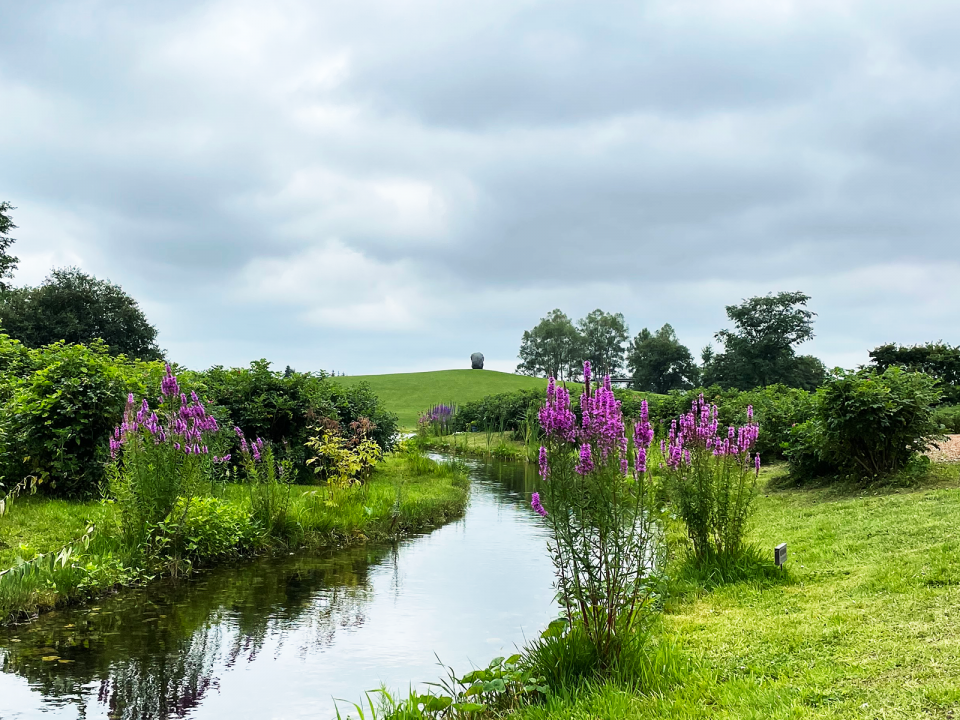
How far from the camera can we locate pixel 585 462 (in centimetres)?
424

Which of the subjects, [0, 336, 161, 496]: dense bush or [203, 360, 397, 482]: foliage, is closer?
[0, 336, 161, 496]: dense bush

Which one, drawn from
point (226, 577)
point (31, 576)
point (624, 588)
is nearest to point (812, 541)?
point (624, 588)

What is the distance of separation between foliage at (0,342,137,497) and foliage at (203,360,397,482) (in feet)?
8.79

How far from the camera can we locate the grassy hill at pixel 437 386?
176 feet

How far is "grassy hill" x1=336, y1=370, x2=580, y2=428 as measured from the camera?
53.5 m

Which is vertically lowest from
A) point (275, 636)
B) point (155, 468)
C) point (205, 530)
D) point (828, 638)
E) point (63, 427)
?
point (275, 636)

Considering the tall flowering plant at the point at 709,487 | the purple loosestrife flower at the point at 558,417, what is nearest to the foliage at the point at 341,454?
the tall flowering plant at the point at 709,487

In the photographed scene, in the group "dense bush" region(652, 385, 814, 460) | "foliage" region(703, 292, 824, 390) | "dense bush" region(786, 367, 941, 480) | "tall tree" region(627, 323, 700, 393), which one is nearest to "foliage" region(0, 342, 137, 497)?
"dense bush" region(652, 385, 814, 460)

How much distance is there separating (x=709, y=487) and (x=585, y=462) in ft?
9.31

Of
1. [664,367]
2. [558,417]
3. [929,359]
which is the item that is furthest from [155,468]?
[664,367]

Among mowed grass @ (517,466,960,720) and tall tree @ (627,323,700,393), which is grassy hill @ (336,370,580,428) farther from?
mowed grass @ (517,466,960,720)

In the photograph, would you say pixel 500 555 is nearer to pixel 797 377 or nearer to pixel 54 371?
pixel 54 371

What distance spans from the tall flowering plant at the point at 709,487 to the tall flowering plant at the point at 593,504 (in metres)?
2.34

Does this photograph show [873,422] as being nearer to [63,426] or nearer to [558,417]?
[558,417]
